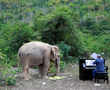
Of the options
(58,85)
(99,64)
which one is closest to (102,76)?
(99,64)

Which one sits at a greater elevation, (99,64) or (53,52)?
(53,52)

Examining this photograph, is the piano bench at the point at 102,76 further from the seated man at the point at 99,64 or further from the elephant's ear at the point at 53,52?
the elephant's ear at the point at 53,52

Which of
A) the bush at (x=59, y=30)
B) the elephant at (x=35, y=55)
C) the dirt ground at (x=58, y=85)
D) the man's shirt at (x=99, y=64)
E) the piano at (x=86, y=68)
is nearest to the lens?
the dirt ground at (x=58, y=85)

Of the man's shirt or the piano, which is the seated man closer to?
the man's shirt

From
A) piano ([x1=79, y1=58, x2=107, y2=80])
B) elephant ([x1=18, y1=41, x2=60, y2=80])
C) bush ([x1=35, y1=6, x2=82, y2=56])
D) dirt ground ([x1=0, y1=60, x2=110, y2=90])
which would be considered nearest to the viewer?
dirt ground ([x1=0, y1=60, x2=110, y2=90])

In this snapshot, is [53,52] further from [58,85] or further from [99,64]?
[99,64]

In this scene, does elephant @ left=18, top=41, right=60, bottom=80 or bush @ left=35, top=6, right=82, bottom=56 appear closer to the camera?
elephant @ left=18, top=41, right=60, bottom=80

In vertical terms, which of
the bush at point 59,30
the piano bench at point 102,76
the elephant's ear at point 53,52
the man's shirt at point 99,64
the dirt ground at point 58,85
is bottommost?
the dirt ground at point 58,85

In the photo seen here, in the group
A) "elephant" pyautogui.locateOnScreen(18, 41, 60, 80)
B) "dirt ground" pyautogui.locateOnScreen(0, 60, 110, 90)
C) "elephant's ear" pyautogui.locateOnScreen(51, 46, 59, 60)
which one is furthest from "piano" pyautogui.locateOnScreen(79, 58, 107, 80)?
"elephant" pyautogui.locateOnScreen(18, 41, 60, 80)

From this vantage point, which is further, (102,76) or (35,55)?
(35,55)

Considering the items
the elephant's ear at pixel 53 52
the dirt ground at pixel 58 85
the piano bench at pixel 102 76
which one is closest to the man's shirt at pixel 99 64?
the piano bench at pixel 102 76

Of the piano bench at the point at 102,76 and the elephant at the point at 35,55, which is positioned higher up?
the elephant at the point at 35,55

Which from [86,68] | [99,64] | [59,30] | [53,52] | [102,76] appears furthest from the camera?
[59,30]

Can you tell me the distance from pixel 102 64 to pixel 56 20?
7992 millimetres
